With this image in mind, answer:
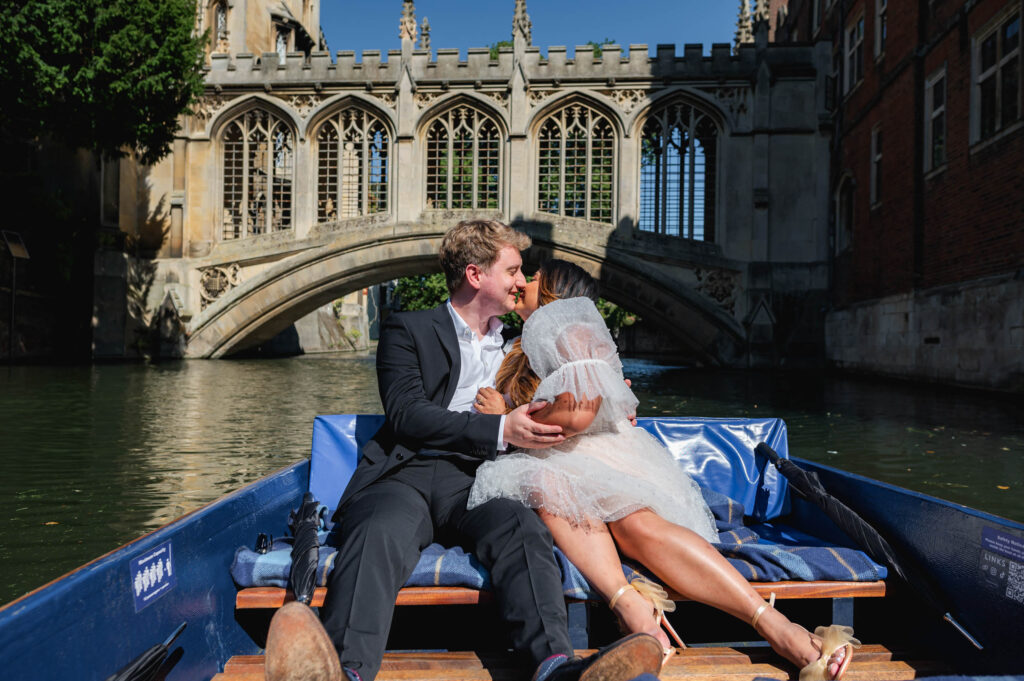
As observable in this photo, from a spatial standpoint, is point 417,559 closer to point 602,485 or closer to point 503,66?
point 602,485

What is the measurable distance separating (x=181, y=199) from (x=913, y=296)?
1677 centimetres

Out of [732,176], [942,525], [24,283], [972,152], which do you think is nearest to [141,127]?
[24,283]

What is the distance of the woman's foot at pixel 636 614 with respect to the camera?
1.87 metres

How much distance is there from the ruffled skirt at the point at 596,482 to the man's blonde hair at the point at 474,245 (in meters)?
0.70

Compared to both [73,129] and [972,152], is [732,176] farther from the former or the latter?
[73,129]

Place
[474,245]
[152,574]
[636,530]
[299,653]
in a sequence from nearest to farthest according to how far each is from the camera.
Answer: [299,653] → [152,574] → [636,530] → [474,245]

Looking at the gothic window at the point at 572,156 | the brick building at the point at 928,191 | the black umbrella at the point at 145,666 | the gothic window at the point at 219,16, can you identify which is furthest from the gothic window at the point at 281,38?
the black umbrella at the point at 145,666

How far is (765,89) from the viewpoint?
16.9m

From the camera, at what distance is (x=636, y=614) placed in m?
1.89

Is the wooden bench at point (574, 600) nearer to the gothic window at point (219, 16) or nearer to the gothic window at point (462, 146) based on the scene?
the gothic window at point (462, 146)

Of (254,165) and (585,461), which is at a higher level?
(254,165)

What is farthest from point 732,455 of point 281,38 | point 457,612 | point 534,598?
point 281,38

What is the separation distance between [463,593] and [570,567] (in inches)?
12.4

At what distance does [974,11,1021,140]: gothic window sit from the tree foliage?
13.9 meters
